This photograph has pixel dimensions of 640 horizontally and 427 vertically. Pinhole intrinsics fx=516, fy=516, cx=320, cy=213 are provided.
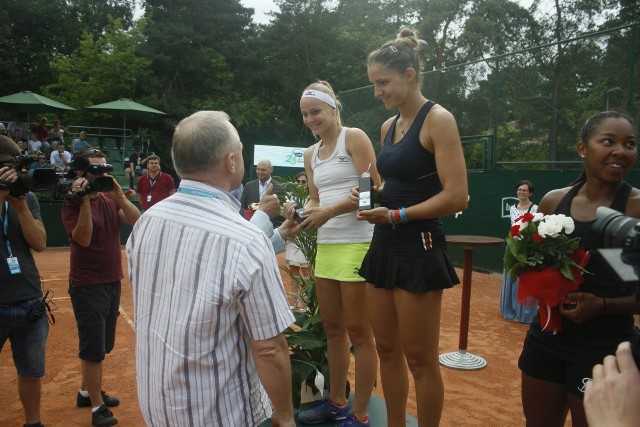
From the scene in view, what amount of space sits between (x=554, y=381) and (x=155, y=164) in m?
8.79

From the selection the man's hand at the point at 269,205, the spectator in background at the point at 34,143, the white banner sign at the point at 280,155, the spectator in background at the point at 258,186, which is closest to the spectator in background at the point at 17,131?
the spectator in background at the point at 34,143

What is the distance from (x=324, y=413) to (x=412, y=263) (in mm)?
1347

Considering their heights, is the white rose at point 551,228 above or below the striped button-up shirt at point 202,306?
above

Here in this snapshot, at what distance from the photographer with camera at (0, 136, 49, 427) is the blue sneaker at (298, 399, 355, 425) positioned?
1.66 metres

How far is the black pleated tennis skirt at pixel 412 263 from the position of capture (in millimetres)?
2352

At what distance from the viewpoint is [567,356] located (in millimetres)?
2049

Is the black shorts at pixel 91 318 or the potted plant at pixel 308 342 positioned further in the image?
the black shorts at pixel 91 318

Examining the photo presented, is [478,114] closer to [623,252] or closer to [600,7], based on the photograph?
[600,7]

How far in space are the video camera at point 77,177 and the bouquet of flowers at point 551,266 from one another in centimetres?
247

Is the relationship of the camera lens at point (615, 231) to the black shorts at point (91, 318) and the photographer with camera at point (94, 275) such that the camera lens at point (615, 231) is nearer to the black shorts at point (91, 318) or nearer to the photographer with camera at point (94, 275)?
the photographer with camera at point (94, 275)

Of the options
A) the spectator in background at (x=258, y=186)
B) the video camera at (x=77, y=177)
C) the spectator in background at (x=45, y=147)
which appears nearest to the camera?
the video camera at (x=77, y=177)

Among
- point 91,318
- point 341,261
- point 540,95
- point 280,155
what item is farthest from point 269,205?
point 280,155

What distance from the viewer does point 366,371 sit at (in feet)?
9.81

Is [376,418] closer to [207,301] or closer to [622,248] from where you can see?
[207,301]
